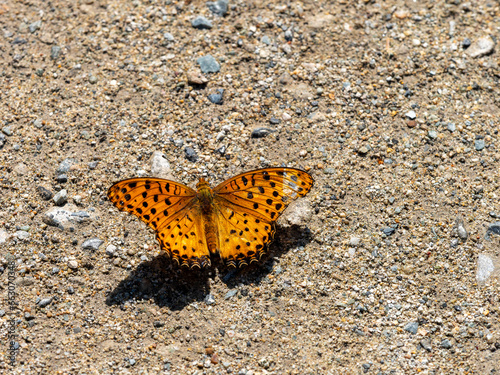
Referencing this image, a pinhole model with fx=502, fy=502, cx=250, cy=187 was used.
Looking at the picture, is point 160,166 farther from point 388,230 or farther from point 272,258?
point 388,230

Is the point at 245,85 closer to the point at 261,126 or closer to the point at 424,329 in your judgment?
the point at 261,126

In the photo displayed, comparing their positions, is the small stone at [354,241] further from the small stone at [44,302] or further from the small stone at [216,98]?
the small stone at [44,302]

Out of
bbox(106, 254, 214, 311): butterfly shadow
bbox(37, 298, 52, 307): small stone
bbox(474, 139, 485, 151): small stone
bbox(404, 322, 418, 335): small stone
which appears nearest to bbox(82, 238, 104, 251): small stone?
bbox(106, 254, 214, 311): butterfly shadow

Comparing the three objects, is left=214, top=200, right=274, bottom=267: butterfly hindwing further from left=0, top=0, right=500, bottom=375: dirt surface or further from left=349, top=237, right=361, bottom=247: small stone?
left=349, top=237, right=361, bottom=247: small stone

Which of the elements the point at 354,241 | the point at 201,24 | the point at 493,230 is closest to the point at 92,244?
the point at 354,241

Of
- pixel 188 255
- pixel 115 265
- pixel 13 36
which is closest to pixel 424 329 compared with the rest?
pixel 188 255

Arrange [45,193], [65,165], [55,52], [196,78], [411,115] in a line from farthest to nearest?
1. [55,52]
2. [196,78]
3. [411,115]
4. [65,165]
5. [45,193]
